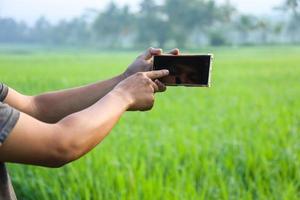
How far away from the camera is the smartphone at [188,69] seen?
3.55 feet

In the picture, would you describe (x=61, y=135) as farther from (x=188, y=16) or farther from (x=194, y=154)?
(x=188, y=16)

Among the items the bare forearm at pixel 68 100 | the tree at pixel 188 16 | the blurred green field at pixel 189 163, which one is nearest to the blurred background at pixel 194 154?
the blurred green field at pixel 189 163

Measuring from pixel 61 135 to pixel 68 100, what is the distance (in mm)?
423

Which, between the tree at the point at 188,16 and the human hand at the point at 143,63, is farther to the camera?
the tree at the point at 188,16

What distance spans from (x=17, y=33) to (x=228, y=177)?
3701 millimetres

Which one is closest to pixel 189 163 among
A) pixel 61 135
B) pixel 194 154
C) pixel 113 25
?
pixel 194 154

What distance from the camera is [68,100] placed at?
1.31 metres

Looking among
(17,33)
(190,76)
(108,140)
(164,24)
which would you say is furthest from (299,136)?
(164,24)

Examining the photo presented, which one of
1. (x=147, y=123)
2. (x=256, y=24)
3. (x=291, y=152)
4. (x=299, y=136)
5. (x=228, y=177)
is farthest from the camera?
(x=256, y=24)

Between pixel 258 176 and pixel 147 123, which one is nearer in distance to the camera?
pixel 258 176

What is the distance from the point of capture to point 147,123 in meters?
3.80

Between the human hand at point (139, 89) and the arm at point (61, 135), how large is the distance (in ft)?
0.05

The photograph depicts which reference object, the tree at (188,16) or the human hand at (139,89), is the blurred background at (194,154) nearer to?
the human hand at (139,89)

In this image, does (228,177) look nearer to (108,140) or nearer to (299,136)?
(299,136)
